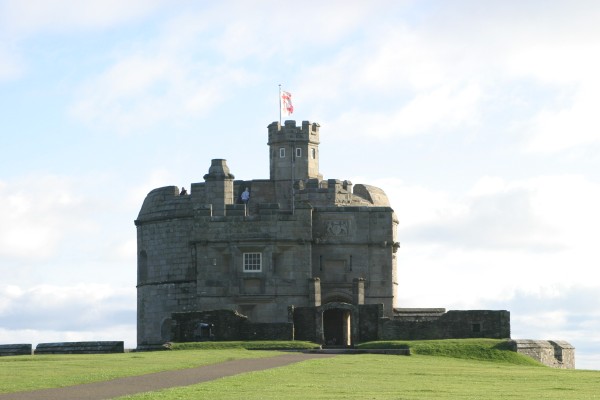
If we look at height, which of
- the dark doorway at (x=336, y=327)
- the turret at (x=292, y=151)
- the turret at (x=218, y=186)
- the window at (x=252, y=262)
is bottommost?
the dark doorway at (x=336, y=327)

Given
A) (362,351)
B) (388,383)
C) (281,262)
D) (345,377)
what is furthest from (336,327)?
(388,383)

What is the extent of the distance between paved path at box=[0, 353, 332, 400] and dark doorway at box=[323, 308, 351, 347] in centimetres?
1982

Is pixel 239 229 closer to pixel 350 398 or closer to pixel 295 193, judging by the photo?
pixel 295 193

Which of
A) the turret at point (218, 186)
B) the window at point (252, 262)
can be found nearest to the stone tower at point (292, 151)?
the turret at point (218, 186)

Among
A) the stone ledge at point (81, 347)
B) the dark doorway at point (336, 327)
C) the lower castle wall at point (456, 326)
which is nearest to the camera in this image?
the stone ledge at point (81, 347)

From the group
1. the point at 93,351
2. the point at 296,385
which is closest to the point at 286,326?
the point at 93,351

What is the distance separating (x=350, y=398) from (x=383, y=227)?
42.6 m

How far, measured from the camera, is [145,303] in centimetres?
7750

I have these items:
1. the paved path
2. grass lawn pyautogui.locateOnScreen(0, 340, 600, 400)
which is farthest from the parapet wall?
the paved path

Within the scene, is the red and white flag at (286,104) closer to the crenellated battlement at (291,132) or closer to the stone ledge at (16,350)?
the crenellated battlement at (291,132)

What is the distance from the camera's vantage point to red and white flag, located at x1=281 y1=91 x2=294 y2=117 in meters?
78.9

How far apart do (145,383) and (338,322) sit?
33979mm

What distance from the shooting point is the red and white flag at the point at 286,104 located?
78.9 metres

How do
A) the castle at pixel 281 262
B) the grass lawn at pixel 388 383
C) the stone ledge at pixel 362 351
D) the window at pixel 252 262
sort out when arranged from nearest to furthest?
the grass lawn at pixel 388 383 < the stone ledge at pixel 362 351 < the castle at pixel 281 262 < the window at pixel 252 262
